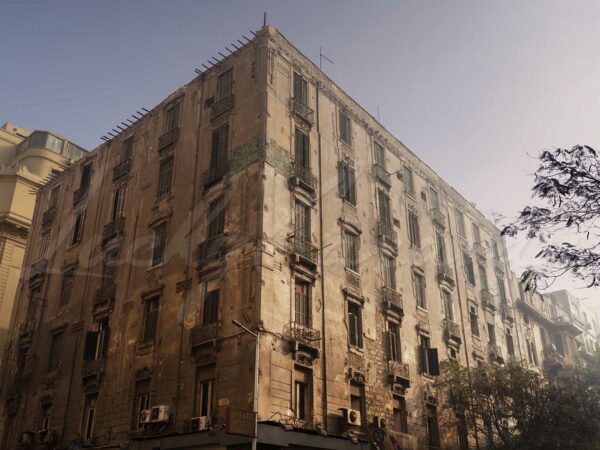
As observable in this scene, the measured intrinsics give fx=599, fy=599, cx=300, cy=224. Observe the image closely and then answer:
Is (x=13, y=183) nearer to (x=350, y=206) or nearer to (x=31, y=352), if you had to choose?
(x=31, y=352)

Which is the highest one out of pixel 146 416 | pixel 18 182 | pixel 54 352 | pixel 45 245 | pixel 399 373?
pixel 18 182

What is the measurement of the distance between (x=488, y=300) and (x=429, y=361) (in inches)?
469

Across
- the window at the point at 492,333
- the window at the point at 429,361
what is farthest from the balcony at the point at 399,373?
the window at the point at 492,333

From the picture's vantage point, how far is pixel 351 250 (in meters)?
28.5

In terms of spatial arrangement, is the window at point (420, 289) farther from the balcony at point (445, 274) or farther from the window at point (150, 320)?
the window at point (150, 320)

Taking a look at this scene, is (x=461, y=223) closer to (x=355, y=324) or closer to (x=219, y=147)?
(x=355, y=324)

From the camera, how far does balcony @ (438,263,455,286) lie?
3569 cm

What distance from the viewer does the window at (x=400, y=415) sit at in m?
27.7

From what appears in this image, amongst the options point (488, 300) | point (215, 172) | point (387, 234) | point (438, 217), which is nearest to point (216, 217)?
point (215, 172)

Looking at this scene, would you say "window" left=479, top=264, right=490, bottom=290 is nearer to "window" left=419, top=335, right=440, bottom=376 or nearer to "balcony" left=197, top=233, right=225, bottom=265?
"window" left=419, top=335, right=440, bottom=376

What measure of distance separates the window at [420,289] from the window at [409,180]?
217 inches

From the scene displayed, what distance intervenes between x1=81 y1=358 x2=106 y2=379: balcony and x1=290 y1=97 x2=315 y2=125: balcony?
1437 cm

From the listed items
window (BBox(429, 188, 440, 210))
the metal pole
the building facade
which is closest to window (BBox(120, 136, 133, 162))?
the building facade

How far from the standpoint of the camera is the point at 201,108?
96.9 feet
